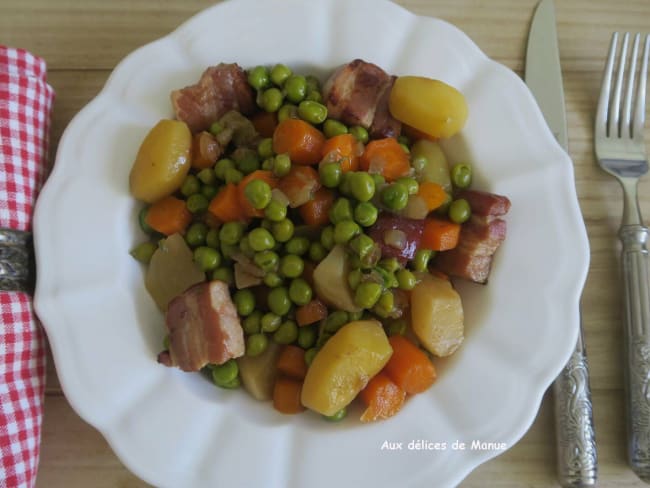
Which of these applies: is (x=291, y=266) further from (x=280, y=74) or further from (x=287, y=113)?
(x=280, y=74)

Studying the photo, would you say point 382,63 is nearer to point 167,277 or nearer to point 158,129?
point 158,129

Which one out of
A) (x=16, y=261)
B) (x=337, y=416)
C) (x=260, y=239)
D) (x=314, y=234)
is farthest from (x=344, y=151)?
(x=16, y=261)

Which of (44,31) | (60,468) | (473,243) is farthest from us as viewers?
(44,31)

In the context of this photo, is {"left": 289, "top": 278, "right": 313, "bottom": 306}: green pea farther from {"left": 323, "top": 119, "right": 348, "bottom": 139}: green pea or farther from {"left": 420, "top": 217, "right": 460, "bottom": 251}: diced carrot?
{"left": 323, "top": 119, "right": 348, "bottom": 139}: green pea

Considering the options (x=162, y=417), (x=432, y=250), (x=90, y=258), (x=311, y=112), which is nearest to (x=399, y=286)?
(x=432, y=250)

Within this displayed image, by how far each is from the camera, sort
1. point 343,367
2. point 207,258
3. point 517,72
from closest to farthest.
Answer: point 343,367, point 207,258, point 517,72
